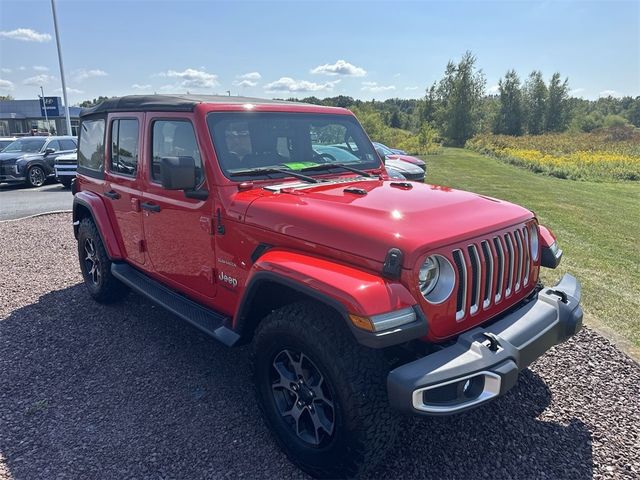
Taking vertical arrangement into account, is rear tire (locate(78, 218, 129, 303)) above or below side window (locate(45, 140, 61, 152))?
below

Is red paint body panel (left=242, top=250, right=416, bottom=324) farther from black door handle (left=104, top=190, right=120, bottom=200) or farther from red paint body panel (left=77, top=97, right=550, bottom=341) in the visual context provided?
black door handle (left=104, top=190, right=120, bottom=200)

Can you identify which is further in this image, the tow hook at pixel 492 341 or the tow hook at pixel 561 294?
the tow hook at pixel 561 294

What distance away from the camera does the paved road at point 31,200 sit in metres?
10.4

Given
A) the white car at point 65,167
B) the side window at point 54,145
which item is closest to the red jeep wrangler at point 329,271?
the white car at point 65,167

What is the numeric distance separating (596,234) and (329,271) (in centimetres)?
758

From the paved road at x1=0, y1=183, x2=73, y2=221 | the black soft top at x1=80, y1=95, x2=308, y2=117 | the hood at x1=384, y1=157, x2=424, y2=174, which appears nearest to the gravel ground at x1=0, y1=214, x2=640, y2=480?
the black soft top at x1=80, y1=95, x2=308, y2=117

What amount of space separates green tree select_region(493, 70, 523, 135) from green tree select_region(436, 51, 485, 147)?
32.8 ft

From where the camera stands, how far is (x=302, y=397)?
102 inches

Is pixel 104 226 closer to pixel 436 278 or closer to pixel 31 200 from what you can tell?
pixel 436 278

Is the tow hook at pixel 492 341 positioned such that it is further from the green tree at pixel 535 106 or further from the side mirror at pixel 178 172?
the green tree at pixel 535 106

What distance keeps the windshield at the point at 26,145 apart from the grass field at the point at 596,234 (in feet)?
44.8

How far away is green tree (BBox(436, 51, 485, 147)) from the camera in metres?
44.4

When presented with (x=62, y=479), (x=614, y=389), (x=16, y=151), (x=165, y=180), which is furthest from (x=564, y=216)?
(x=16, y=151)

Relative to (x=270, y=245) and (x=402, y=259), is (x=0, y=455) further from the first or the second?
(x=402, y=259)
